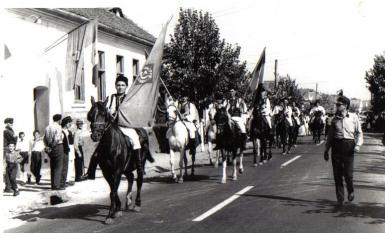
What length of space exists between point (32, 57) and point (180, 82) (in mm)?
10786

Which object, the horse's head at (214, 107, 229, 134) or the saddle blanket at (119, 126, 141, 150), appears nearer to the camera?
the saddle blanket at (119, 126, 141, 150)

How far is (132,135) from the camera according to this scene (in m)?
9.68

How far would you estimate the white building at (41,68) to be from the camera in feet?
50.3

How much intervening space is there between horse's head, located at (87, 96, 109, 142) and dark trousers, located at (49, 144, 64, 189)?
4.12 meters

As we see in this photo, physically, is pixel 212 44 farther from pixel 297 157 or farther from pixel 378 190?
pixel 378 190

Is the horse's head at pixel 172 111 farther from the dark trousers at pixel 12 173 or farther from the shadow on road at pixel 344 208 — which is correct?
the shadow on road at pixel 344 208

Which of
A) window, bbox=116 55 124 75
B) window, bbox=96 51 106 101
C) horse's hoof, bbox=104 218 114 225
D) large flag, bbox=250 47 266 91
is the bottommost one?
horse's hoof, bbox=104 218 114 225

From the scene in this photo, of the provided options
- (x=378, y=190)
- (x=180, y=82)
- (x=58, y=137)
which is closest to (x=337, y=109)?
(x=378, y=190)

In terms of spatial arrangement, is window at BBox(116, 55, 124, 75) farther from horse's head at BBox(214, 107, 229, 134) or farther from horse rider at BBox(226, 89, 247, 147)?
horse's head at BBox(214, 107, 229, 134)

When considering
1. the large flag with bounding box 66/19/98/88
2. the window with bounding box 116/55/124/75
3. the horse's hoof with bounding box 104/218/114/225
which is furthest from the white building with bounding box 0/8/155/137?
the horse's hoof with bounding box 104/218/114/225

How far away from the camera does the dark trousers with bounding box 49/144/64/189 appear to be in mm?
12273

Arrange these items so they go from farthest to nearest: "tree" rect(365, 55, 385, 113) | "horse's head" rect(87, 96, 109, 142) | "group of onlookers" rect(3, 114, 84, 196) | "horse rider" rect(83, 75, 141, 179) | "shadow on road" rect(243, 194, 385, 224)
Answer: "tree" rect(365, 55, 385, 113), "group of onlookers" rect(3, 114, 84, 196), "horse rider" rect(83, 75, 141, 179), "shadow on road" rect(243, 194, 385, 224), "horse's head" rect(87, 96, 109, 142)

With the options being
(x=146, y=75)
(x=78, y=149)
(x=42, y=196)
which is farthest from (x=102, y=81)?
(x=146, y=75)

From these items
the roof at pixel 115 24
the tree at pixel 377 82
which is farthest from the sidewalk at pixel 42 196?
the tree at pixel 377 82
